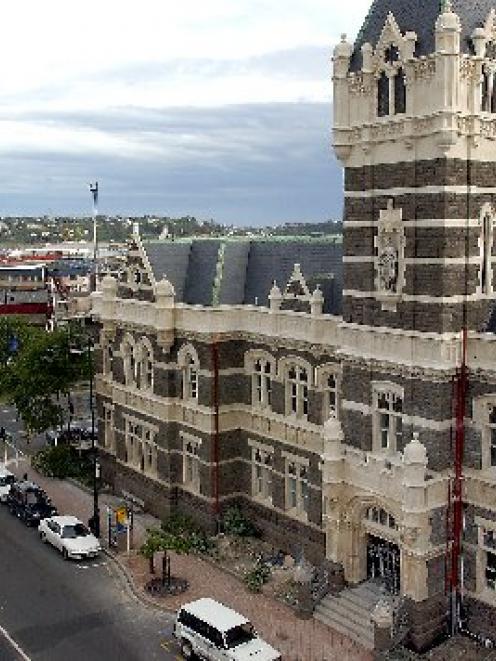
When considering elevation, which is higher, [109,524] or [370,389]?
[370,389]

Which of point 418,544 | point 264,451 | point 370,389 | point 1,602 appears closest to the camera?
point 418,544

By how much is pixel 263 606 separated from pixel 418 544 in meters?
7.28

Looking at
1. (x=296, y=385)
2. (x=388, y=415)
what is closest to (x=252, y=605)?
(x=296, y=385)

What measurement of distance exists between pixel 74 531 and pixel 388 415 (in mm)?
15818

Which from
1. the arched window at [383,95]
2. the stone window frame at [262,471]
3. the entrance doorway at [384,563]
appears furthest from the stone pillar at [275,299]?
the entrance doorway at [384,563]

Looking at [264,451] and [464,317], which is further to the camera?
[264,451]

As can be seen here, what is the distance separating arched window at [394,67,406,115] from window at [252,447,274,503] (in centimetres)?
1572

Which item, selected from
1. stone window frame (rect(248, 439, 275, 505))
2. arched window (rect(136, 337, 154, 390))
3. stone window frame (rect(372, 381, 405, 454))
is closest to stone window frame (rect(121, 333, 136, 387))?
arched window (rect(136, 337, 154, 390))

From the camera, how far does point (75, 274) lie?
116 m

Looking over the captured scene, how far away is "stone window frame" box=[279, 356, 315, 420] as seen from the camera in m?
33.2

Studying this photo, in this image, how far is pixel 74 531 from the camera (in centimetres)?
3619

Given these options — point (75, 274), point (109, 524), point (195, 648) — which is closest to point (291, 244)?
point (109, 524)

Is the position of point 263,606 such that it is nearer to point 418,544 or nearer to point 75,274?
point 418,544

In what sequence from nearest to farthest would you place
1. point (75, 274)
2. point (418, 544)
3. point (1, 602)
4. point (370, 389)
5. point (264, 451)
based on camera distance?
point (418, 544), point (370, 389), point (1, 602), point (264, 451), point (75, 274)
